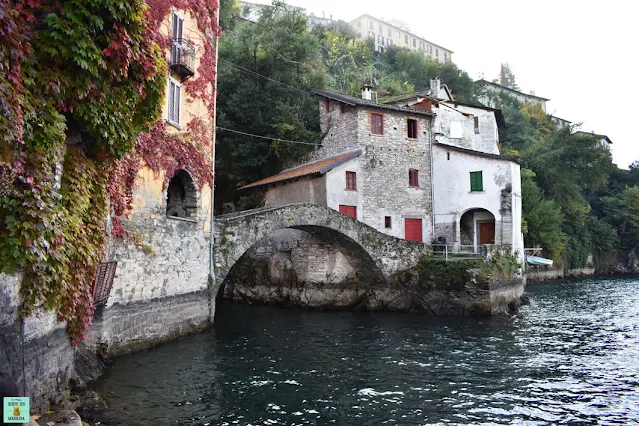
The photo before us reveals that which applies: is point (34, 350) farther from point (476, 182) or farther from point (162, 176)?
point (476, 182)

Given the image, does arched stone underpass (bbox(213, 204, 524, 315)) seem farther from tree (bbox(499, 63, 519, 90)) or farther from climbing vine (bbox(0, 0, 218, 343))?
tree (bbox(499, 63, 519, 90))

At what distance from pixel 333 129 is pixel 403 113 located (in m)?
4.25

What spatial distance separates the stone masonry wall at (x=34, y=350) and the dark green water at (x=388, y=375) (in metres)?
1.77

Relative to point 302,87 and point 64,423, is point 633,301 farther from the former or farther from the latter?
point 64,423

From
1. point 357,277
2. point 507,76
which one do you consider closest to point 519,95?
point 507,76

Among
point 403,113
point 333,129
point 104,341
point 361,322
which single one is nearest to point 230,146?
point 333,129

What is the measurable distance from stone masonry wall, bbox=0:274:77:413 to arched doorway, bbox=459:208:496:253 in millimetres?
→ 23612

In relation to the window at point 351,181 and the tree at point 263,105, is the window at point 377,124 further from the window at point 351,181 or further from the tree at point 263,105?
the tree at point 263,105

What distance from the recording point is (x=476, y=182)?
84.1 ft

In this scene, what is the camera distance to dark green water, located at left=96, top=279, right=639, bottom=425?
29.2ft

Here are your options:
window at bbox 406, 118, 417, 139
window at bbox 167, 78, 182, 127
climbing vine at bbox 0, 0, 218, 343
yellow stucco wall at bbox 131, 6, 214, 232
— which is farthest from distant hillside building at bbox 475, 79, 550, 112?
climbing vine at bbox 0, 0, 218, 343

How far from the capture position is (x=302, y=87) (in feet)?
104

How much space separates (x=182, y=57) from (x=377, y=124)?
13.7m

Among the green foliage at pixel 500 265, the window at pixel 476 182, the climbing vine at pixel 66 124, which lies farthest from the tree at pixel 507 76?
the climbing vine at pixel 66 124
